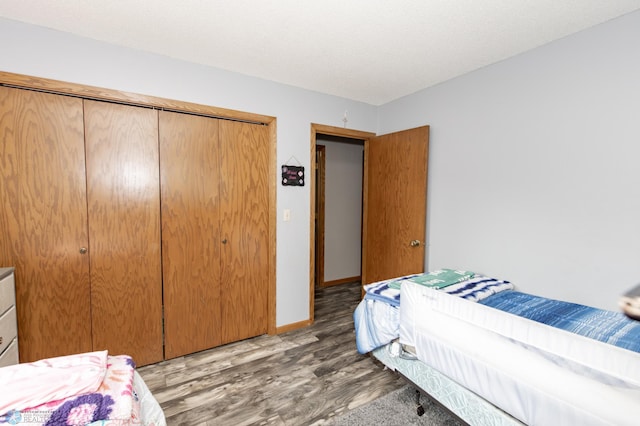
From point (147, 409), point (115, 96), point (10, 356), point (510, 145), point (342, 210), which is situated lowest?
point (10, 356)

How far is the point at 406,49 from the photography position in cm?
212

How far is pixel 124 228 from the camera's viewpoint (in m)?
2.19

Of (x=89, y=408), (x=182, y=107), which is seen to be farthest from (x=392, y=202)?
(x=89, y=408)

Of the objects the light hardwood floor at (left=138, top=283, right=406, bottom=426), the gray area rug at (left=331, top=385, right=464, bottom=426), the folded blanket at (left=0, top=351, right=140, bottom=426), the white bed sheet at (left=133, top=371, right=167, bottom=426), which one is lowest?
the light hardwood floor at (left=138, top=283, right=406, bottom=426)

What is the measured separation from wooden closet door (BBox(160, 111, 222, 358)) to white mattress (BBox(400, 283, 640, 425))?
1.74 m

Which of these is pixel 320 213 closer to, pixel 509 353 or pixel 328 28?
pixel 328 28

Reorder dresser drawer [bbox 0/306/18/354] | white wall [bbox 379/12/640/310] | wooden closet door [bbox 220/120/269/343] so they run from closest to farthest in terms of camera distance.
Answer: dresser drawer [bbox 0/306/18/354], white wall [bbox 379/12/640/310], wooden closet door [bbox 220/120/269/343]

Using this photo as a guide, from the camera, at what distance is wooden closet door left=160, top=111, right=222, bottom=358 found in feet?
7.64

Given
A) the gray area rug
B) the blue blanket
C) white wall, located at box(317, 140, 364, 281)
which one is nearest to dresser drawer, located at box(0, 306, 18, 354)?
the gray area rug

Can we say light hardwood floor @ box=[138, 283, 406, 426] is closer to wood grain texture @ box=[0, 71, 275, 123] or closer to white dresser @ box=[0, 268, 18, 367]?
white dresser @ box=[0, 268, 18, 367]

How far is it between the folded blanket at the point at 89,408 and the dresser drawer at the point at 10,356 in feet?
3.61

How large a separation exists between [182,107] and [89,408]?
206cm

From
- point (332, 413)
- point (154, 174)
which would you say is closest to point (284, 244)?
point (154, 174)

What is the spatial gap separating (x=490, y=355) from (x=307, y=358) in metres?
1.54
